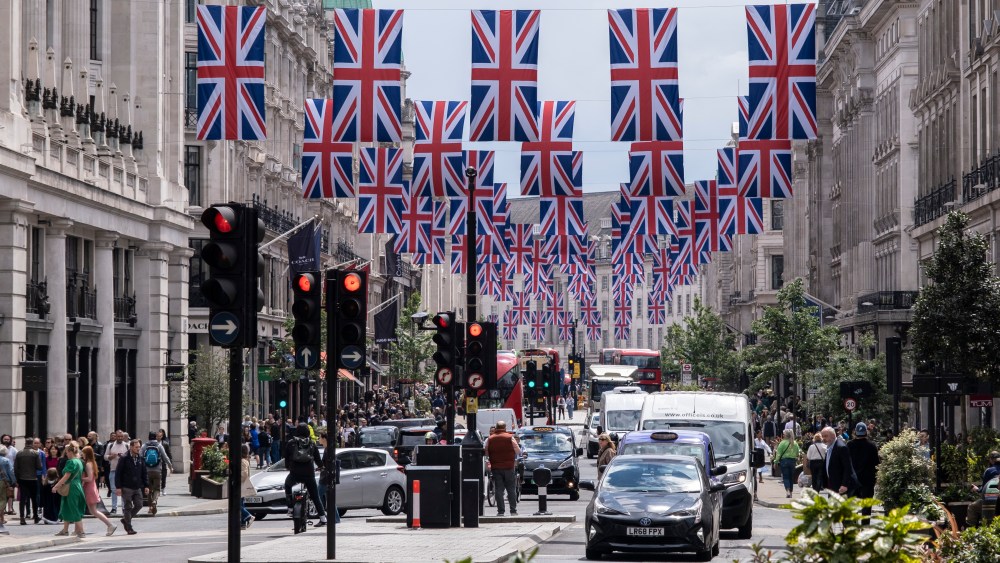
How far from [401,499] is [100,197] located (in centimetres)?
1545

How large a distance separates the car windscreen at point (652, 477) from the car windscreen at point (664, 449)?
5.96ft

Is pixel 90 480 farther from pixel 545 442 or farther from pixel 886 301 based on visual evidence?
pixel 886 301

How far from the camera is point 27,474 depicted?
33.6 metres

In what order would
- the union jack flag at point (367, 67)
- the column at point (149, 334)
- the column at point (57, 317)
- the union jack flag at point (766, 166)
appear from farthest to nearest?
the column at point (149, 334)
the column at point (57, 317)
the union jack flag at point (766, 166)
the union jack flag at point (367, 67)

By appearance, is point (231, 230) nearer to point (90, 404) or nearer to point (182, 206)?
point (90, 404)

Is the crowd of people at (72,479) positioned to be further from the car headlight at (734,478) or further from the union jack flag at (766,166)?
the union jack flag at (766,166)

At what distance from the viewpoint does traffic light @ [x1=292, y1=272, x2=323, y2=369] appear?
1938 centimetres

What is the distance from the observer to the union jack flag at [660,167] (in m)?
41.0

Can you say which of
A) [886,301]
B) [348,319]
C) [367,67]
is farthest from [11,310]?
[886,301]

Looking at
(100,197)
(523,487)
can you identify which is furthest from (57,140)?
(523,487)

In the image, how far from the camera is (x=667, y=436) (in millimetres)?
27047

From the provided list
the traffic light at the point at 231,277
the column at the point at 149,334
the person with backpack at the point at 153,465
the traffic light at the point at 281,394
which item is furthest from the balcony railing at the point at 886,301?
the traffic light at the point at 231,277

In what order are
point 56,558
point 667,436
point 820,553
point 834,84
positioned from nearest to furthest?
point 820,553
point 56,558
point 667,436
point 834,84

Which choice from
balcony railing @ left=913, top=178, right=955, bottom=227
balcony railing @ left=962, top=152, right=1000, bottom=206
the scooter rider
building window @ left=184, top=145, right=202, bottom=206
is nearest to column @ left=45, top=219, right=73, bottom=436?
the scooter rider
